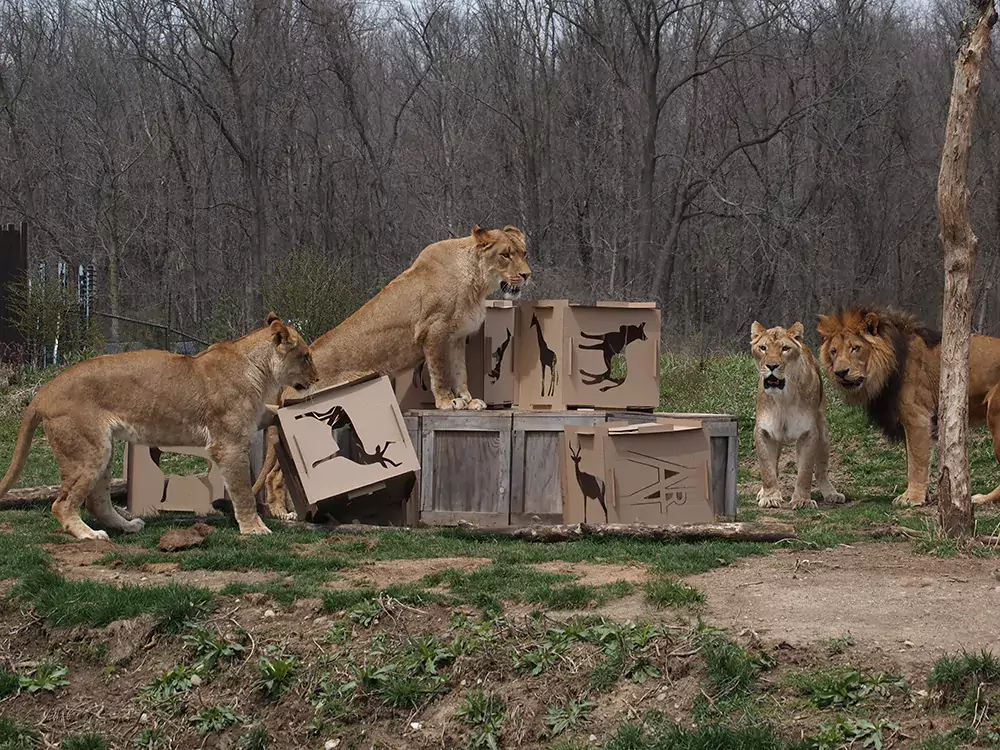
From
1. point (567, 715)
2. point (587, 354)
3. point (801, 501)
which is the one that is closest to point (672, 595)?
point (567, 715)

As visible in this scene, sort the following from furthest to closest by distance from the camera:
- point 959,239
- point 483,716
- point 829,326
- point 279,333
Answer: point 829,326 < point 279,333 < point 959,239 < point 483,716

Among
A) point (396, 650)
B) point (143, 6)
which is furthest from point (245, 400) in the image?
point (143, 6)

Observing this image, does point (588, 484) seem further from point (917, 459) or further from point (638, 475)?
point (917, 459)

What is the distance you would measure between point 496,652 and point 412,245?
26026 millimetres

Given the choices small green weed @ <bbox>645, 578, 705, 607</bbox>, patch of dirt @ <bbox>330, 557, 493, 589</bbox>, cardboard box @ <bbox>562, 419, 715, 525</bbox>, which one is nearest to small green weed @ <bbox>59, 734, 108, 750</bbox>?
patch of dirt @ <bbox>330, 557, 493, 589</bbox>

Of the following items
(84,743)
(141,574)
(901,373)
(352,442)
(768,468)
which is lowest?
(84,743)

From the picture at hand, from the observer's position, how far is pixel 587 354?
1031 centimetres

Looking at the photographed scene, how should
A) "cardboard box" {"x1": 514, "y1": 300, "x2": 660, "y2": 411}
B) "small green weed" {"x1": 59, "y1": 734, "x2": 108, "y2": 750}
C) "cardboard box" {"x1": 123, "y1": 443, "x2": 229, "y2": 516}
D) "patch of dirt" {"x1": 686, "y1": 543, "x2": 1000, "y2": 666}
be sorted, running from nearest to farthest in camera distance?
"patch of dirt" {"x1": 686, "y1": 543, "x2": 1000, "y2": 666} → "small green weed" {"x1": 59, "y1": 734, "x2": 108, "y2": 750} → "cardboard box" {"x1": 514, "y1": 300, "x2": 660, "y2": 411} → "cardboard box" {"x1": 123, "y1": 443, "x2": 229, "y2": 516}

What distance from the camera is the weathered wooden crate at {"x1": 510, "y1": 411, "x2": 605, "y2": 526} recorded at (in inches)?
388

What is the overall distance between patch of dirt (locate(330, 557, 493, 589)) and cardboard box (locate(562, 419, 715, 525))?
51.3 inches

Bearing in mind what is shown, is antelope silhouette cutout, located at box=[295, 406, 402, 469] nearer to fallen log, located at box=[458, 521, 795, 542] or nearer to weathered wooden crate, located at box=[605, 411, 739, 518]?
fallen log, located at box=[458, 521, 795, 542]

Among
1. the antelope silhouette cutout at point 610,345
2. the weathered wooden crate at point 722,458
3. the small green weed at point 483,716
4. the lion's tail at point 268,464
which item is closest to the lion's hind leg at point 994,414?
the weathered wooden crate at point 722,458

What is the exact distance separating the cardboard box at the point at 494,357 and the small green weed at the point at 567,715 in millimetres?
4826

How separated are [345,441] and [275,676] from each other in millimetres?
3399
